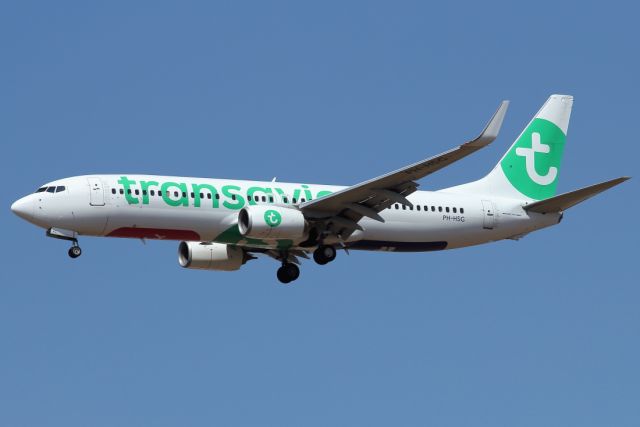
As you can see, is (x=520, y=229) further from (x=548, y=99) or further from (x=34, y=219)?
(x=34, y=219)

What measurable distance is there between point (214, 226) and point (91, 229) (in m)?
4.62

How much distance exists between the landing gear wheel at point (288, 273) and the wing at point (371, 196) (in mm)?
Result: 3745

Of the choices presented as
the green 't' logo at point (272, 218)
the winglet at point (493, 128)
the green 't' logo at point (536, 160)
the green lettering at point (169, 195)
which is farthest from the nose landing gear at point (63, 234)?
the green 't' logo at point (536, 160)

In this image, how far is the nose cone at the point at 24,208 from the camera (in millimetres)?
53219

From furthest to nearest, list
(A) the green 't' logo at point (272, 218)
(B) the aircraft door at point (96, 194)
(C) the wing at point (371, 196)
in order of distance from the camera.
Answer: (A) the green 't' logo at point (272, 218) < (B) the aircraft door at point (96, 194) < (C) the wing at point (371, 196)

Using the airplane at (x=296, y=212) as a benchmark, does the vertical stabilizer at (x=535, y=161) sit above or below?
above

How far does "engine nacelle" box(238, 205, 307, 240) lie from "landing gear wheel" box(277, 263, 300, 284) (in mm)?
4602

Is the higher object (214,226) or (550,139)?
(550,139)

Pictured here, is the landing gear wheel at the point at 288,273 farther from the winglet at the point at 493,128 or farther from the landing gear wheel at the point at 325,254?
the winglet at the point at 493,128

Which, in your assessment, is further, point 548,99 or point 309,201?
point 548,99

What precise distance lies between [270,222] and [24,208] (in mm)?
9202

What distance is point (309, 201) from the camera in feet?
181

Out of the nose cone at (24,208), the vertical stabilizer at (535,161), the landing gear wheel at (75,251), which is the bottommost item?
the landing gear wheel at (75,251)

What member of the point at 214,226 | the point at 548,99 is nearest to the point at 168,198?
the point at 214,226
